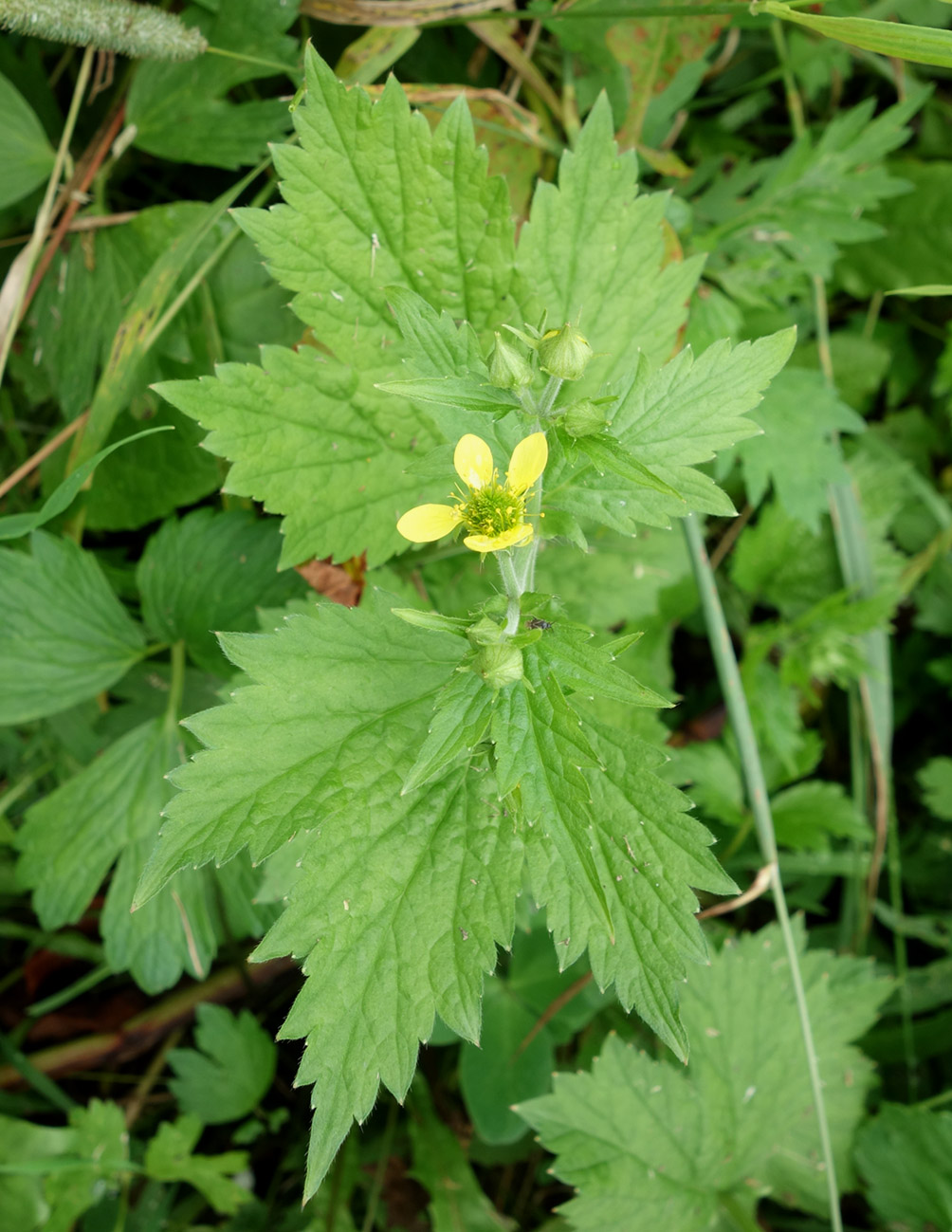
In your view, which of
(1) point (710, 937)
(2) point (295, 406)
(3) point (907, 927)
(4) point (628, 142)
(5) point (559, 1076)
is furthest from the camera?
(3) point (907, 927)

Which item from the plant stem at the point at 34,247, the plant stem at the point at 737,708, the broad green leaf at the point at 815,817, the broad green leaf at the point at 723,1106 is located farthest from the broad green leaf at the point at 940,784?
the plant stem at the point at 34,247

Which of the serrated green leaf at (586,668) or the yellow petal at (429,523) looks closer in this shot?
the serrated green leaf at (586,668)

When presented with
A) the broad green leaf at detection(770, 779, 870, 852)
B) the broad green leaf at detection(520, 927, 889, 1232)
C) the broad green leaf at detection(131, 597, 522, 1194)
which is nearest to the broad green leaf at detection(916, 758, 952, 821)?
the broad green leaf at detection(770, 779, 870, 852)

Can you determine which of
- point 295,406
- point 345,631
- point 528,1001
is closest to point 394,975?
point 345,631

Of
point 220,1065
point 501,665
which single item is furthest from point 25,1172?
point 501,665

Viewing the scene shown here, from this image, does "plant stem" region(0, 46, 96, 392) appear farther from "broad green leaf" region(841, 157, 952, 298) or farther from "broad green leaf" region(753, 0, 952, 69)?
"broad green leaf" region(841, 157, 952, 298)

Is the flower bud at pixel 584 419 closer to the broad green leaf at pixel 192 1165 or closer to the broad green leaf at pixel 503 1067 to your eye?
the broad green leaf at pixel 503 1067

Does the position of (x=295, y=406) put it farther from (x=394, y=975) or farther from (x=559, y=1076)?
(x=559, y=1076)
